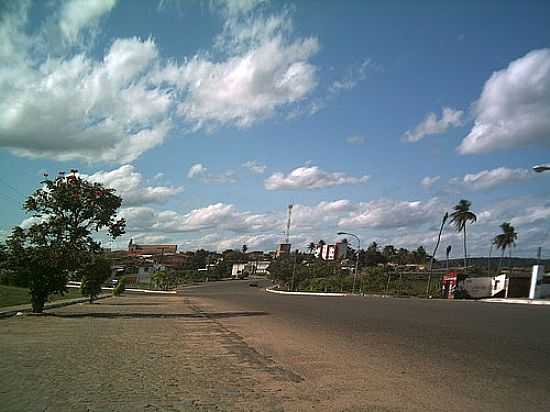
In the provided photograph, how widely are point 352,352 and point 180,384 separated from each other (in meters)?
4.82

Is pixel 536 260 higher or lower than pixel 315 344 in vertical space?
higher

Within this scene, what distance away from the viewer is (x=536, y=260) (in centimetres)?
4356

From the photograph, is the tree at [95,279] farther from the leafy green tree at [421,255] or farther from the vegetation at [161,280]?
the leafy green tree at [421,255]

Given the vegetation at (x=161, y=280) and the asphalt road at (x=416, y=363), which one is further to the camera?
the vegetation at (x=161, y=280)

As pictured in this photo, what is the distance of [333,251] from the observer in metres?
153

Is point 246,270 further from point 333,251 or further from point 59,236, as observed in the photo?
point 59,236

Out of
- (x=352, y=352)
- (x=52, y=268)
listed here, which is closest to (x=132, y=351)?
(x=352, y=352)

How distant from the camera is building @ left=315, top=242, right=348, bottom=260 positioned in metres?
150

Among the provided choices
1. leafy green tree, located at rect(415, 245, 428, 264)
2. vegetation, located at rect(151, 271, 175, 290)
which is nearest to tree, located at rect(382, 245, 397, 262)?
leafy green tree, located at rect(415, 245, 428, 264)

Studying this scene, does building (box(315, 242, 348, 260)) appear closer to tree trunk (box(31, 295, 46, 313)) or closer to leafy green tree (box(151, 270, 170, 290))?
leafy green tree (box(151, 270, 170, 290))

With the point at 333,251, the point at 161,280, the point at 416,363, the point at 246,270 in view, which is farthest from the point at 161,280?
the point at 246,270

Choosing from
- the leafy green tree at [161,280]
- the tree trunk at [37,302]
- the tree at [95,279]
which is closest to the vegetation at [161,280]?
the leafy green tree at [161,280]

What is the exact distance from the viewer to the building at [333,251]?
150m

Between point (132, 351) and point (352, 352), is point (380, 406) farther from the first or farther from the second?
point (132, 351)
